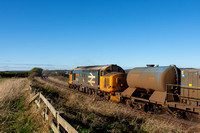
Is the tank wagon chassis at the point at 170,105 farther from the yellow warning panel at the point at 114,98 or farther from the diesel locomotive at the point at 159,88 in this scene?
the yellow warning panel at the point at 114,98

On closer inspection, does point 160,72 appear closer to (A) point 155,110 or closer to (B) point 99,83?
(A) point 155,110

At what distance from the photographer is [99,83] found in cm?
1764

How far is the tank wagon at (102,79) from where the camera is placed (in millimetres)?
15258

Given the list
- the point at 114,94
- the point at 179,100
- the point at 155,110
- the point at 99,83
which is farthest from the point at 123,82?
the point at 179,100

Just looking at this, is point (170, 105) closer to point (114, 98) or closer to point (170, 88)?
point (170, 88)

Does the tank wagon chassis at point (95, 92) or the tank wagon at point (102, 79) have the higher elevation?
the tank wagon at point (102, 79)

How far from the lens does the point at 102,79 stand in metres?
16.7

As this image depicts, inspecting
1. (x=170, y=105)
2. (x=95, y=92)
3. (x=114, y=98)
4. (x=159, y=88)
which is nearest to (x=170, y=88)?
(x=159, y=88)

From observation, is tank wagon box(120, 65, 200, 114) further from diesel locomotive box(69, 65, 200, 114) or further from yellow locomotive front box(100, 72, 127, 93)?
yellow locomotive front box(100, 72, 127, 93)

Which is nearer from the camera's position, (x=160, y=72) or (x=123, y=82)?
(x=160, y=72)

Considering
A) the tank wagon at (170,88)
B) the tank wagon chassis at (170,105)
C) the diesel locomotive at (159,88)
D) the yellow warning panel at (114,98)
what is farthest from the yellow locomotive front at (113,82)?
the tank wagon at (170,88)

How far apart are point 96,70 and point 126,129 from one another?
1126cm

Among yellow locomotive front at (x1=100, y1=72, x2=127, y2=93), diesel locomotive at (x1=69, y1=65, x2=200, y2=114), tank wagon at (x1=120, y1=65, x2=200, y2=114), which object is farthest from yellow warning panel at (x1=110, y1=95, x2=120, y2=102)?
tank wagon at (x1=120, y1=65, x2=200, y2=114)

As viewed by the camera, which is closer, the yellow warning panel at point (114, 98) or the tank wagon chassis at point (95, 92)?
the yellow warning panel at point (114, 98)
